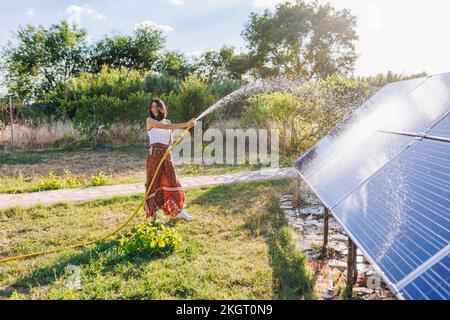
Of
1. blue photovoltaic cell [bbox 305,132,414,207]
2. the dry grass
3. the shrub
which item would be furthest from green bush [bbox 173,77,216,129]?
blue photovoltaic cell [bbox 305,132,414,207]

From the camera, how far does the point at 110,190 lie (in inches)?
328

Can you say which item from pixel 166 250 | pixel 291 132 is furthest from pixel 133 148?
pixel 166 250

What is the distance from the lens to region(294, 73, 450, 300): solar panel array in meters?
2.38

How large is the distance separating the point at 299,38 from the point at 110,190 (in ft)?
103

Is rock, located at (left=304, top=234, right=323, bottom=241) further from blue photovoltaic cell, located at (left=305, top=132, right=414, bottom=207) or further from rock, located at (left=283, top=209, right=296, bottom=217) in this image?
blue photovoltaic cell, located at (left=305, top=132, right=414, bottom=207)

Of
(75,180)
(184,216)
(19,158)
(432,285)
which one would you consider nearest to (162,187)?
(184,216)

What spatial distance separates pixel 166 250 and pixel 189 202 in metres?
2.47

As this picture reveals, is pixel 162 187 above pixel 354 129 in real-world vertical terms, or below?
below

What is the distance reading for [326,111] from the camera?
37.0 feet

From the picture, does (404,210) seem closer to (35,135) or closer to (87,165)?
(87,165)

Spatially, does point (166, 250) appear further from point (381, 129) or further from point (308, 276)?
point (381, 129)

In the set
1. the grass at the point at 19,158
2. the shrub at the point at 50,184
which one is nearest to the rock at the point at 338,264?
the shrub at the point at 50,184
